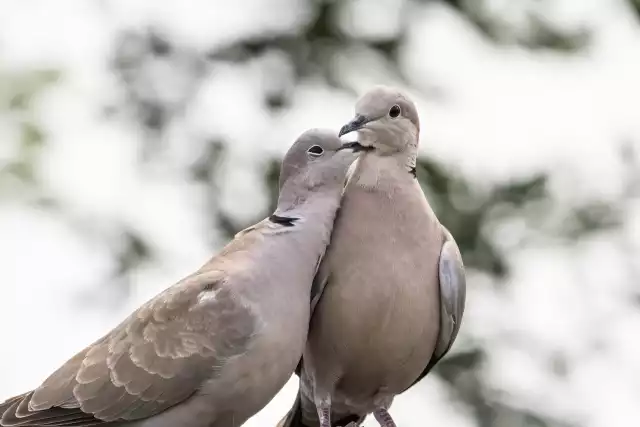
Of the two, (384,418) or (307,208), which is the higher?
(307,208)

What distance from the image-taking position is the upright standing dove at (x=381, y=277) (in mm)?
1672

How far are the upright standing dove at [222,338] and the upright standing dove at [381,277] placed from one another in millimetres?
54

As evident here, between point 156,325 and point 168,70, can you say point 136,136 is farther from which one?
point 156,325

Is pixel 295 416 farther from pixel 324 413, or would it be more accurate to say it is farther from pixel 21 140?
pixel 21 140

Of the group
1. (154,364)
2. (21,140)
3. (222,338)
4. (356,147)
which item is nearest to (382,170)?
(356,147)

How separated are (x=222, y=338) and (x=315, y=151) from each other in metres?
0.37

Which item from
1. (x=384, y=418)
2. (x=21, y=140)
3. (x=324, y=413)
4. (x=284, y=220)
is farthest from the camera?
(x=21, y=140)


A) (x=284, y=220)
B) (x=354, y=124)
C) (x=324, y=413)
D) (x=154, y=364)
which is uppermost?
(x=354, y=124)

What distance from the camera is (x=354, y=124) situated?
1.67 m

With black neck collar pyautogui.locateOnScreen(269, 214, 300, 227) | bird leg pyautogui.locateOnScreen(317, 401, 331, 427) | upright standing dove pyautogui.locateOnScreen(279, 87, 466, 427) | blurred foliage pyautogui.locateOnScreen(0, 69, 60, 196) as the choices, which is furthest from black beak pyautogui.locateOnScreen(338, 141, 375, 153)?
blurred foliage pyautogui.locateOnScreen(0, 69, 60, 196)

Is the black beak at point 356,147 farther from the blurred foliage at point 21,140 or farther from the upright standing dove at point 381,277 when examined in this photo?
the blurred foliage at point 21,140

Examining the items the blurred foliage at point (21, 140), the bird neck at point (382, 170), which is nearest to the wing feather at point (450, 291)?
the bird neck at point (382, 170)

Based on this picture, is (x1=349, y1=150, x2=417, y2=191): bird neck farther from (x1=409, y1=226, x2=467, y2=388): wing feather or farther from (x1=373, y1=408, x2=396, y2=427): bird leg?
(x1=373, y1=408, x2=396, y2=427): bird leg

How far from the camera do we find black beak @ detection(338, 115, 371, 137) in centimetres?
167
